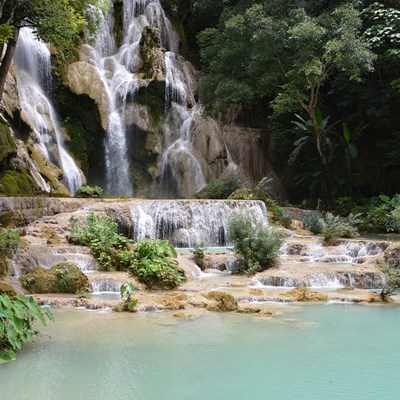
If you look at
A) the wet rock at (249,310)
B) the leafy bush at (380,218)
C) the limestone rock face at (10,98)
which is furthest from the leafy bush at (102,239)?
the leafy bush at (380,218)

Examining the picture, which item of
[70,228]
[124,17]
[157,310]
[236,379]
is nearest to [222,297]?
[157,310]

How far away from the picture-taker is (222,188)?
20.2 meters

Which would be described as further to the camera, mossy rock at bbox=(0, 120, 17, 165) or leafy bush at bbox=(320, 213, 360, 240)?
mossy rock at bbox=(0, 120, 17, 165)

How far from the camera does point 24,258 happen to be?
10.2m

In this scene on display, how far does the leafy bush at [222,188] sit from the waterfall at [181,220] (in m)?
3.43

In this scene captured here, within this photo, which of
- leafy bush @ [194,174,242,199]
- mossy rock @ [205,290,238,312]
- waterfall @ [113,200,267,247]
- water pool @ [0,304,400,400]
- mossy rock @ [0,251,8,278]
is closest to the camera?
water pool @ [0,304,400,400]

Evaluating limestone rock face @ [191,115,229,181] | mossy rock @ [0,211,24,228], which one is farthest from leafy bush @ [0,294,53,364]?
limestone rock face @ [191,115,229,181]

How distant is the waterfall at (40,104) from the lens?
66.8 ft

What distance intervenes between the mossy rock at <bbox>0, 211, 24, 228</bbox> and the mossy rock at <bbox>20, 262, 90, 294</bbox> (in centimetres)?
371

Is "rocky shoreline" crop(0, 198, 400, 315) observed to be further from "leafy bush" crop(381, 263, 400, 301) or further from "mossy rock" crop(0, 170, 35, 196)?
"mossy rock" crop(0, 170, 35, 196)

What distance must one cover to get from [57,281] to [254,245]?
4.42 m

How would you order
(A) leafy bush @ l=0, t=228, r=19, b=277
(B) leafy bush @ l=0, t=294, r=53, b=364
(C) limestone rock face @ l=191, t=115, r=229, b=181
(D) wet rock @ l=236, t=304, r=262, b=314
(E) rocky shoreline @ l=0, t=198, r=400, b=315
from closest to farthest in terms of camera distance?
(B) leafy bush @ l=0, t=294, r=53, b=364
(D) wet rock @ l=236, t=304, r=262, b=314
(E) rocky shoreline @ l=0, t=198, r=400, b=315
(A) leafy bush @ l=0, t=228, r=19, b=277
(C) limestone rock face @ l=191, t=115, r=229, b=181

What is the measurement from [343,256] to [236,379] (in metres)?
8.41

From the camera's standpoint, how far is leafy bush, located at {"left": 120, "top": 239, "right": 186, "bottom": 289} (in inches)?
392
